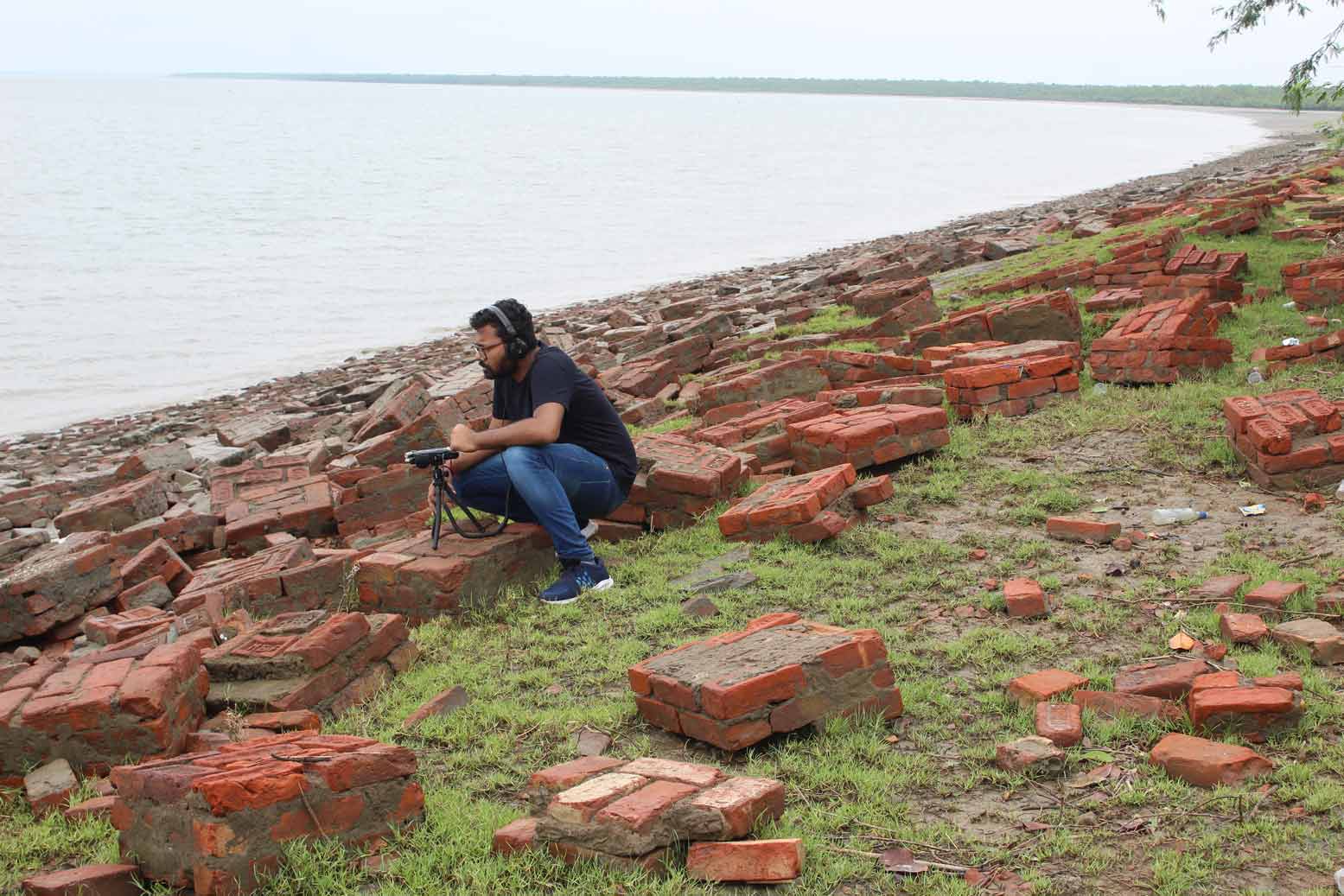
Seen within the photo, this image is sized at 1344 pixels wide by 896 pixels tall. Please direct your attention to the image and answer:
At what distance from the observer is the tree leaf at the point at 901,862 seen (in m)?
3.20

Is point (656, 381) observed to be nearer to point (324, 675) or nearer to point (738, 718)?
point (324, 675)

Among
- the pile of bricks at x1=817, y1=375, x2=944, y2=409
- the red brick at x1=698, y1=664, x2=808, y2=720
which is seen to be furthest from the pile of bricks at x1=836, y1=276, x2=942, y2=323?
the red brick at x1=698, y1=664, x2=808, y2=720

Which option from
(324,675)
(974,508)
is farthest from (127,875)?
(974,508)

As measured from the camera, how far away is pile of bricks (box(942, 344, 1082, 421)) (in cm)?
822

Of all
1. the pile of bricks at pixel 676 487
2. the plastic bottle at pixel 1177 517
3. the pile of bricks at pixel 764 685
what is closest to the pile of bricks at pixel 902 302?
the pile of bricks at pixel 676 487

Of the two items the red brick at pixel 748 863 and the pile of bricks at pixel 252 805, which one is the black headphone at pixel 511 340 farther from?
the red brick at pixel 748 863

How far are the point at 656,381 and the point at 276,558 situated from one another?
5.56 metres

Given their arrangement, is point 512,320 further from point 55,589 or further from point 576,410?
point 55,589

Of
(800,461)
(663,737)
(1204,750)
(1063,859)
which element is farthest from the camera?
(800,461)

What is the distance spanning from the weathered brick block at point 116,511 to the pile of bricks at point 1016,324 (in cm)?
717

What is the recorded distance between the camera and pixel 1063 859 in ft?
10.5

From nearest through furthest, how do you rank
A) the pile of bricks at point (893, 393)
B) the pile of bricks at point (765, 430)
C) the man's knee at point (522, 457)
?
the man's knee at point (522, 457) → the pile of bricks at point (765, 430) → the pile of bricks at point (893, 393)

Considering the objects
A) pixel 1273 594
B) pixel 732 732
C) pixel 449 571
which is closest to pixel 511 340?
pixel 449 571

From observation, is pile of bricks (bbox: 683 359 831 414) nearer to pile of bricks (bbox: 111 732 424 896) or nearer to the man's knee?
the man's knee
